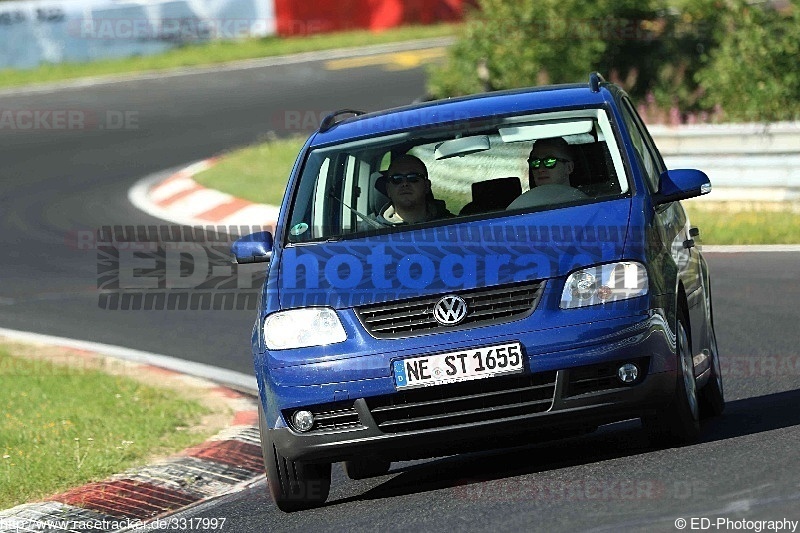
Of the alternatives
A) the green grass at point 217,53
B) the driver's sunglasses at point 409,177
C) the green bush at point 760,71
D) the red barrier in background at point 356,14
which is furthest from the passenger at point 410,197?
the red barrier in background at point 356,14

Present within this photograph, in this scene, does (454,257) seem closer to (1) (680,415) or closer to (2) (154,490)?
(1) (680,415)

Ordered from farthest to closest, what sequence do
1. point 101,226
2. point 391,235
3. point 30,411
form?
point 101,226, point 30,411, point 391,235

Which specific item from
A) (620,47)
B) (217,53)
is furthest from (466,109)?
(217,53)

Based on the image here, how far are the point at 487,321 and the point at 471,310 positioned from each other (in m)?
0.08

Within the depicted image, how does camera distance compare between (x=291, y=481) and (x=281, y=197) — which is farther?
(x=281, y=197)

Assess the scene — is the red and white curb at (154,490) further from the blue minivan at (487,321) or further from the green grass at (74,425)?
the blue minivan at (487,321)

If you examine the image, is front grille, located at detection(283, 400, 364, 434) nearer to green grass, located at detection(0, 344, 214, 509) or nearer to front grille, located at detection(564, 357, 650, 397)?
front grille, located at detection(564, 357, 650, 397)

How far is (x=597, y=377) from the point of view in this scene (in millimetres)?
6488

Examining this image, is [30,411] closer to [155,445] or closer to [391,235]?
[155,445]

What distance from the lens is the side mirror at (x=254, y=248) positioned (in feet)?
25.2

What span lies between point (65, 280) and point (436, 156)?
7.92 metres

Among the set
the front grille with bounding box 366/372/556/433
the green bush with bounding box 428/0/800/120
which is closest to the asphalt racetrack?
the front grille with bounding box 366/372/556/433

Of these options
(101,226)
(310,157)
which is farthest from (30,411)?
(101,226)

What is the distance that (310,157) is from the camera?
793cm
